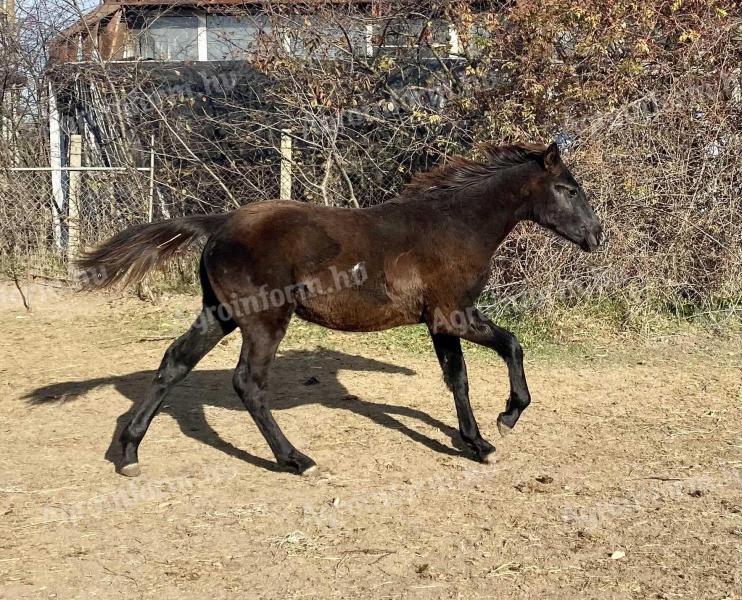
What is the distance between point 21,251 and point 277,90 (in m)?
3.93

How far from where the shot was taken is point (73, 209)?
1073 centimetres

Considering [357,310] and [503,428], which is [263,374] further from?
[503,428]

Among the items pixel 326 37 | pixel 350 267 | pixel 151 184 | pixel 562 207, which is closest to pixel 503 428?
pixel 350 267

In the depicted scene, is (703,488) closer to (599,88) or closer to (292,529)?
(292,529)

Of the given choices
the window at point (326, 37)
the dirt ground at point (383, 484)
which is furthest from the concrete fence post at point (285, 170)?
the dirt ground at point (383, 484)

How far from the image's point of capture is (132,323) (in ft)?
30.8

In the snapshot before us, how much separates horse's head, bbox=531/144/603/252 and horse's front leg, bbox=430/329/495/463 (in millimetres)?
984

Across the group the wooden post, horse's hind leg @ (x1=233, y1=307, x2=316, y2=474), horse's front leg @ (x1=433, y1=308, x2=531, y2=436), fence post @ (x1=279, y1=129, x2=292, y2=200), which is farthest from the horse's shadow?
the wooden post

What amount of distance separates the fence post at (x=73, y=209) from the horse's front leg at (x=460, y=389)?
674 cm

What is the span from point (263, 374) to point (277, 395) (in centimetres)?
169

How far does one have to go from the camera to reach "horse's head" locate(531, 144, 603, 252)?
5.32 metres

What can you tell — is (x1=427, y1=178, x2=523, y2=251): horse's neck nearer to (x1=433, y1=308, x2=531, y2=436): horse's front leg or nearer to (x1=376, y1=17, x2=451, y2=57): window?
(x1=433, y1=308, x2=531, y2=436): horse's front leg

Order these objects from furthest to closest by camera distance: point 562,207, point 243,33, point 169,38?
point 169,38, point 243,33, point 562,207

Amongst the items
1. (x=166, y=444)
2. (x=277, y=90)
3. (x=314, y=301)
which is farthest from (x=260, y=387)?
(x=277, y=90)
